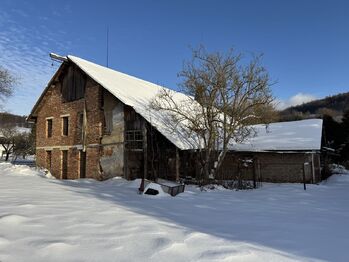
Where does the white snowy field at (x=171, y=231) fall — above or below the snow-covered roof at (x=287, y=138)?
below

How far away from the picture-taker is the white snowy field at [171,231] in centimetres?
509

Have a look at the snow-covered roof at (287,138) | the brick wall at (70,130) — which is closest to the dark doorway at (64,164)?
the brick wall at (70,130)

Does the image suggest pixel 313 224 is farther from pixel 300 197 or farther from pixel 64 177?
pixel 64 177

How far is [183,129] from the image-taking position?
2020cm

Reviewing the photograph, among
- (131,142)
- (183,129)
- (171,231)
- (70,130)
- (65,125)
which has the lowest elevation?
(171,231)

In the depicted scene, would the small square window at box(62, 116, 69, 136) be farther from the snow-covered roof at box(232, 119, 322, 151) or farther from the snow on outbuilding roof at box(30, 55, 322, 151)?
the snow-covered roof at box(232, 119, 322, 151)

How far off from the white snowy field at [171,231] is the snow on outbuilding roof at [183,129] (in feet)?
25.2

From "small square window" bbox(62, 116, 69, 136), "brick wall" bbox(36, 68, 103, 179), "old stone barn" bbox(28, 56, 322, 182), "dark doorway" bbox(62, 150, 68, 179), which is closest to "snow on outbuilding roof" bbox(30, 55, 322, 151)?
"old stone barn" bbox(28, 56, 322, 182)

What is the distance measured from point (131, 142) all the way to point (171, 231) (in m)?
12.9

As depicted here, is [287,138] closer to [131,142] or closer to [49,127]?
[131,142]

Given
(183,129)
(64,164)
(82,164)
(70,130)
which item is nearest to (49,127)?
(70,130)

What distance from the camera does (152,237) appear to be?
589 centimetres

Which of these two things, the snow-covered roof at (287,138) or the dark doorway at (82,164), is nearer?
→ the snow-covered roof at (287,138)

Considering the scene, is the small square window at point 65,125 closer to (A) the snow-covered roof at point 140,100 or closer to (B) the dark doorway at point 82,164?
(B) the dark doorway at point 82,164
